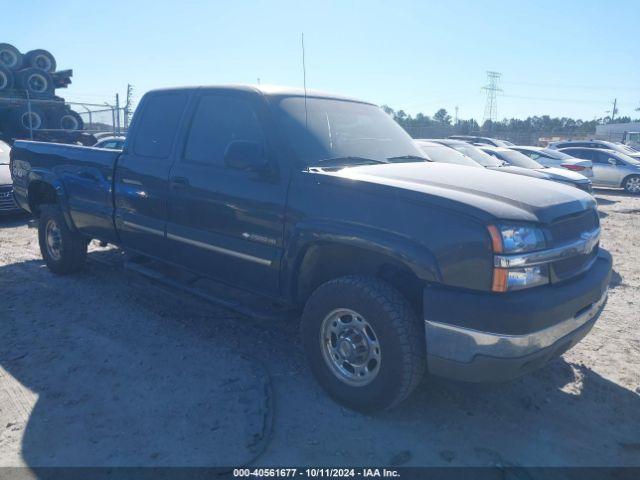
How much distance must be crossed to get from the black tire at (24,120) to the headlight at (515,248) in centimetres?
1640

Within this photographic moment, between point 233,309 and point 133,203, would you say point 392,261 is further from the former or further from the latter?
point 133,203

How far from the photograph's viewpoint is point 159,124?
4.56 m

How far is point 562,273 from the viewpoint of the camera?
9.53ft

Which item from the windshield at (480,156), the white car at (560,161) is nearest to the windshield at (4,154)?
the windshield at (480,156)

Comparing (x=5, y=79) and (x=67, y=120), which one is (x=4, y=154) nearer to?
(x=5, y=79)

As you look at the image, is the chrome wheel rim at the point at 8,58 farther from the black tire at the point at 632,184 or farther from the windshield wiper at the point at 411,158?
the black tire at the point at 632,184

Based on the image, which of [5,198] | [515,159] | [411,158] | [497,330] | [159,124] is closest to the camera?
[497,330]

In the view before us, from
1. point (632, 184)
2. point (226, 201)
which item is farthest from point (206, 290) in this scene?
point (632, 184)

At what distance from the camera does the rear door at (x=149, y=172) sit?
4352 millimetres

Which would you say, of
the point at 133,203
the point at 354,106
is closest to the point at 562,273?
the point at 354,106

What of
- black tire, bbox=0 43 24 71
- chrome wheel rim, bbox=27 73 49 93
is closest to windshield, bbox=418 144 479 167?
chrome wheel rim, bbox=27 73 49 93

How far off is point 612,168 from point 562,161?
3.37 metres

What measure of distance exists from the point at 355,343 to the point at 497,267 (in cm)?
102

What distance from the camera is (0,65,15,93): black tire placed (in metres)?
15.8
